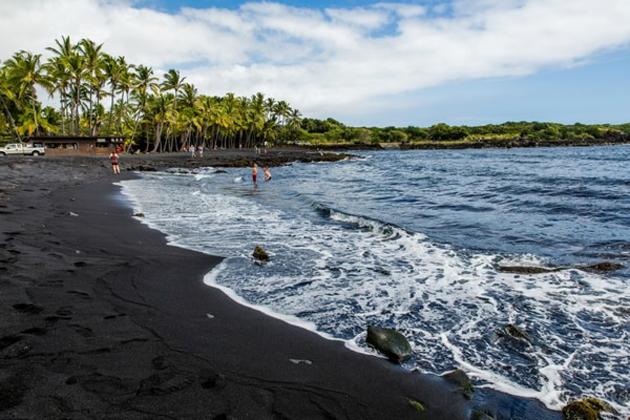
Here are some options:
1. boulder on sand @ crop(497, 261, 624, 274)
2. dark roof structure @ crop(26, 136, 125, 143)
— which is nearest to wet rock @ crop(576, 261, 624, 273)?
boulder on sand @ crop(497, 261, 624, 274)

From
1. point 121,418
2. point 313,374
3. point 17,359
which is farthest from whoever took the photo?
point 313,374

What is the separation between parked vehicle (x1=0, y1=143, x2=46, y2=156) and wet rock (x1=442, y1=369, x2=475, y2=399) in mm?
51810

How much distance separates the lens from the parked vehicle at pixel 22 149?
43.0m

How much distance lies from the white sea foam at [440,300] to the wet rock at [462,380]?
210 millimetres

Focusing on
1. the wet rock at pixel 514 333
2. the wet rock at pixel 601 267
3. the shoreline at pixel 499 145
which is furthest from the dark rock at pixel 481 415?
the shoreline at pixel 499 145

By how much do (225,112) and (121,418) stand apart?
91011 mm

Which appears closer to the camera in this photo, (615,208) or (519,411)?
(519,411)

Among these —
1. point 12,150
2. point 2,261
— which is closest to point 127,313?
point 2,261

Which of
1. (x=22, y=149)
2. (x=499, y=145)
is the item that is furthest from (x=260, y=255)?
(x=499, y=145)

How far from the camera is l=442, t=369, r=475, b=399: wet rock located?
427 cm

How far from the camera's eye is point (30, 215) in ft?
36.8

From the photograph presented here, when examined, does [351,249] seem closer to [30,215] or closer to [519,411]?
[519,411]

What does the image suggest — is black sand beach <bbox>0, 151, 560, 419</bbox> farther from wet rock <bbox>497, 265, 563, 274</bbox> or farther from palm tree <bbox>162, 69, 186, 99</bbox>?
palm tree <bbox>162, 69, 186, 99</bbox>

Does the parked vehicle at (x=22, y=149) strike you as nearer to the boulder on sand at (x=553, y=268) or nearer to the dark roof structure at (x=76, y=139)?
the dark roof structure at (x=76, y=139)
